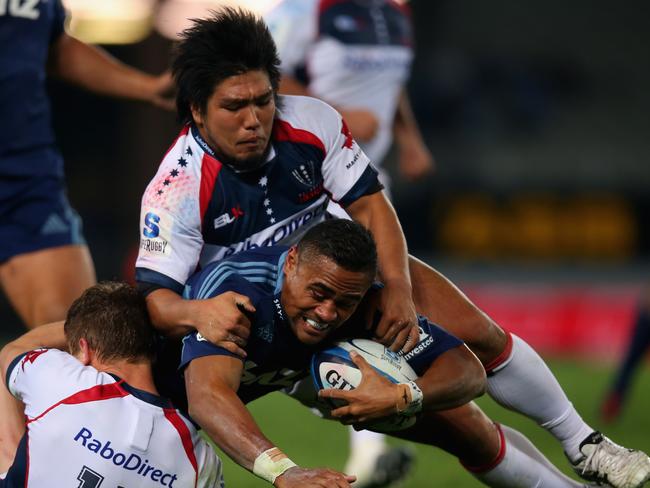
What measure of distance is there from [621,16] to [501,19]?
6.58ft

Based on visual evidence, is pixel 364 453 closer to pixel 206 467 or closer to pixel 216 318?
pixel 206 467

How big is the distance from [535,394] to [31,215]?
235cm

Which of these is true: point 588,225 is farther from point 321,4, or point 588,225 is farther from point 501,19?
point 321,4

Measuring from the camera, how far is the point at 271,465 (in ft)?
12.6

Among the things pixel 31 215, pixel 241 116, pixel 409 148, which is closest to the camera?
pixel 241 116

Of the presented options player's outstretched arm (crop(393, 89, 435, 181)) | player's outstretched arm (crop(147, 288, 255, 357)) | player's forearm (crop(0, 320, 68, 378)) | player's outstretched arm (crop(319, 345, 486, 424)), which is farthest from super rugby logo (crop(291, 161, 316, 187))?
player's outstretched arm (crop(393, 89, 435, 181))

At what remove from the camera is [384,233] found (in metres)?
4.77

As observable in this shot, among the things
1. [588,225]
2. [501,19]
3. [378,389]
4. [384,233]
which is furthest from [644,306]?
[501,19]

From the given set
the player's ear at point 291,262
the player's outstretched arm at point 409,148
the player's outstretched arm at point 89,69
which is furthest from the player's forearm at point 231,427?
the player's outstretched arm at point 409,148

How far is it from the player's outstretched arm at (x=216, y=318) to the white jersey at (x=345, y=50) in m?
2.86

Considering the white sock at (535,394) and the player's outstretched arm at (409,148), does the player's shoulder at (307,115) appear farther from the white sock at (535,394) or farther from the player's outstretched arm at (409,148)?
the player's outstretched arm at (409,148)

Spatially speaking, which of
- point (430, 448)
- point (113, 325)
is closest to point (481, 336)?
point (113, 325)

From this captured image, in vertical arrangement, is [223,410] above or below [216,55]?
below

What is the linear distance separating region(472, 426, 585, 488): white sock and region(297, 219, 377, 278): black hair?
1145 millimetres
